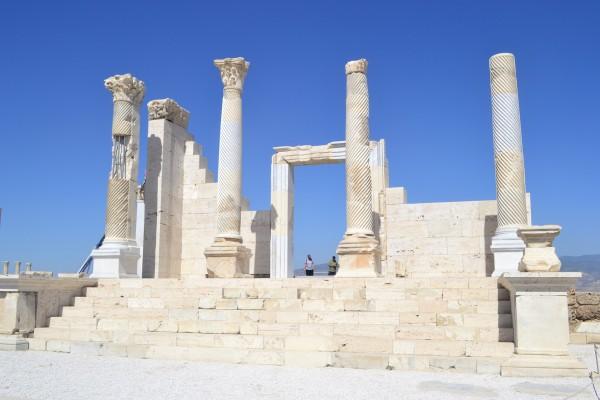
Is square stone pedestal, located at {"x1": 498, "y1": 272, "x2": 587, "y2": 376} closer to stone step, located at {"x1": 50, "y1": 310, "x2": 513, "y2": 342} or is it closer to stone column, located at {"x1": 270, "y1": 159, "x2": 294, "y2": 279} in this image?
stone step, located at {"x1": 50, "y1": 310, "x2": 513, "y2": 342}

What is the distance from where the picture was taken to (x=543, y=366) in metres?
8.52

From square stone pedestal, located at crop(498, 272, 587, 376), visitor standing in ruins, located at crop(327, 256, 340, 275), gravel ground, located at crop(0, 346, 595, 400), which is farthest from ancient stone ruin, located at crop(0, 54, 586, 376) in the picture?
visitor standing in ruins, located at crop(327, 256, 340, 275)

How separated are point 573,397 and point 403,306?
446 cm

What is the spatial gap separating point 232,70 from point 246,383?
12.5 meters

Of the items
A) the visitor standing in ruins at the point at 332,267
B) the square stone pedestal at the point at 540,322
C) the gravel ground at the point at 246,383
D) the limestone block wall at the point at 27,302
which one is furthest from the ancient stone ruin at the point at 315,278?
the visitor standing in ruins at the point at 332,267

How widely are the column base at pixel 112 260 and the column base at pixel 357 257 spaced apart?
684 cm

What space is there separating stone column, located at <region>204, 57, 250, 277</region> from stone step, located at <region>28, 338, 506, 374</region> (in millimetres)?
6330

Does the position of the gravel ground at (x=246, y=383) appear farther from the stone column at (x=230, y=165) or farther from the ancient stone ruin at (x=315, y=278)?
the stone column at (x=230, y=165)

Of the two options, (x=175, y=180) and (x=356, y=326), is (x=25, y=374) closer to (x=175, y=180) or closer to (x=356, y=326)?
(x=356, y=326)

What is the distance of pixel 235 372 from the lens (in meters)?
8.94

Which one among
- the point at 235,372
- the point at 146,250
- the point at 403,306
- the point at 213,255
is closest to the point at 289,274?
the point at 213,255

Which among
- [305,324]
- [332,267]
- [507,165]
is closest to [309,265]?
[332,267]

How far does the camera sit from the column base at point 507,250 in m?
14.8

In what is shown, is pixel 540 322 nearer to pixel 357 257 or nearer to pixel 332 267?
pixel 357 257
